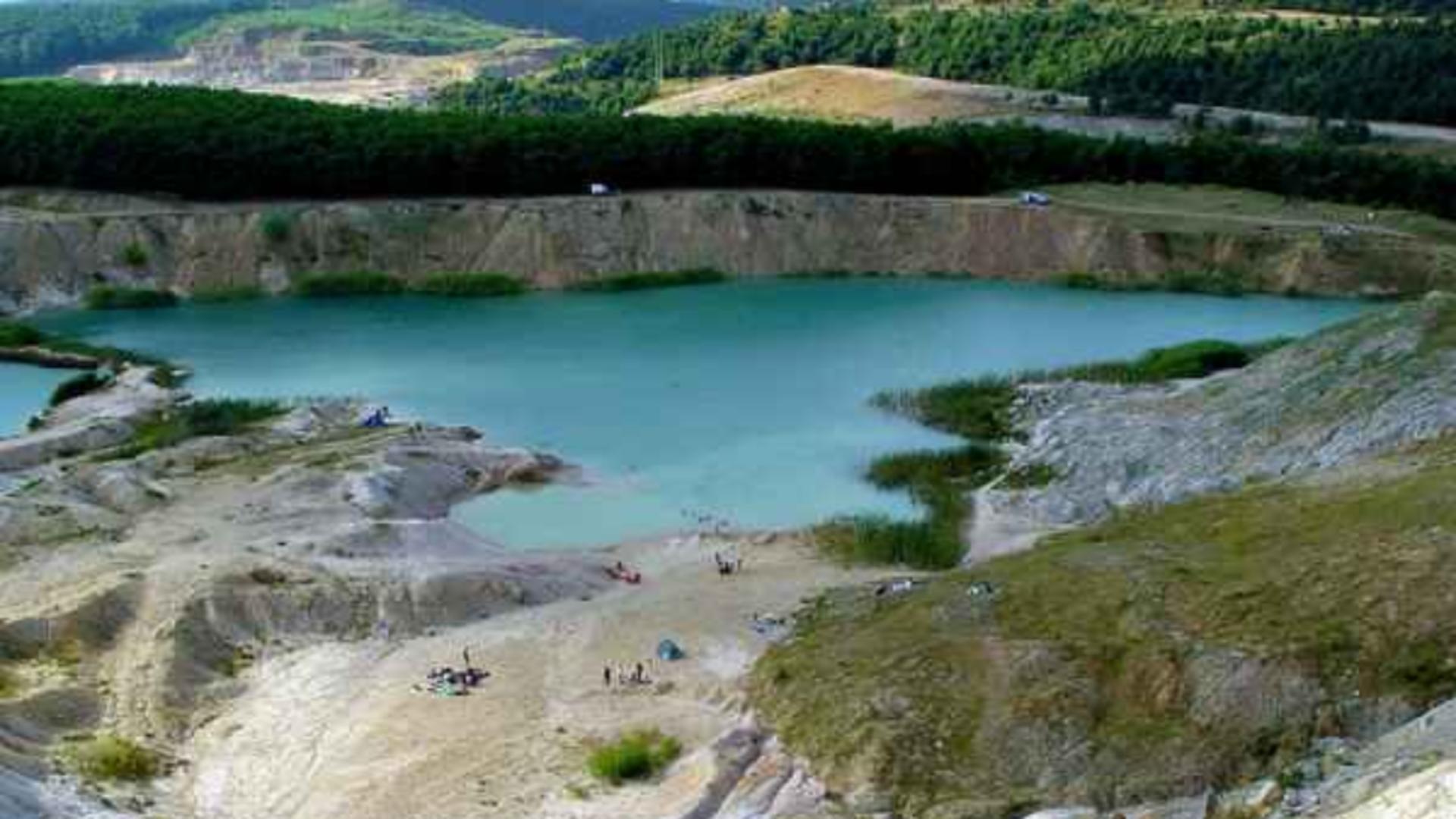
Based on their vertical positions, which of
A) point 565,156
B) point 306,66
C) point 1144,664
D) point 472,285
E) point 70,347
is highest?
point 565,156

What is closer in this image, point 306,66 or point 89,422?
point 89,422

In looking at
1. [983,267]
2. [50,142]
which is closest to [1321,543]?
[983,267]

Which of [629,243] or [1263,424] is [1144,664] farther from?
Answer: [629,243]

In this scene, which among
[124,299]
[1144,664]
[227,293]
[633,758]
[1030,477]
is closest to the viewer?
[1144,664]

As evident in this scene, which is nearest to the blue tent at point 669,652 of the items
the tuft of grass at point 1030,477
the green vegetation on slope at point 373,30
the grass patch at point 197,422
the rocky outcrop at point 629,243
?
the tuft of grass at point 1030,477

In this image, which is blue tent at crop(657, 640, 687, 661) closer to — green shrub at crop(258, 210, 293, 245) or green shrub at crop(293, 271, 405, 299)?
green shrub at crop(293, 271, 405, 299)

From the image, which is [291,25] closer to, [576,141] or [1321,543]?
[576,141]

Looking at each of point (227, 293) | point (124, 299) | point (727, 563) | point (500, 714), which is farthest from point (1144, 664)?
point (124, 299)
